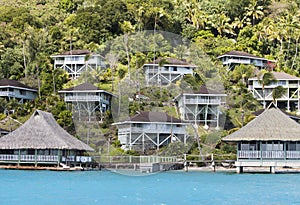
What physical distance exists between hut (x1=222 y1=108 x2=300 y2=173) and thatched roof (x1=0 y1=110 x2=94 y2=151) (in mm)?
10247

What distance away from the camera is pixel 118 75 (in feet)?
187

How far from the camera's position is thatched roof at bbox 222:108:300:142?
35.6 metres

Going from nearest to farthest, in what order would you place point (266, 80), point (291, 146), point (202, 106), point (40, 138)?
point (291, 146), point (40, 138), point (202, 106), point (266, 80)

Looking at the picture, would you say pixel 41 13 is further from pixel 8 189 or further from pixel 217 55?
pixel 8 189

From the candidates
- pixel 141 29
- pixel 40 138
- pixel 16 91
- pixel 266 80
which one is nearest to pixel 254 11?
pixel 141 29

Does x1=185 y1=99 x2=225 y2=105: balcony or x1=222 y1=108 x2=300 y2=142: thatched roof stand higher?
x1=185 y1=99 x2=225 y2=105: balcony

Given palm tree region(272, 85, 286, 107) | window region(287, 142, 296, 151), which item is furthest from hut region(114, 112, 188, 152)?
window region(287, 142, 296, 151)

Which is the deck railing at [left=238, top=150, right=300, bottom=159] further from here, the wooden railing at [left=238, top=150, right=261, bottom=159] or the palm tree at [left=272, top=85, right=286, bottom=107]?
the palm tree at [left=272, top=85, right=286, bottom=107]

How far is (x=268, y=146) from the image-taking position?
36.5m

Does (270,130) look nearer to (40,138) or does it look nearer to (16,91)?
(40,138)

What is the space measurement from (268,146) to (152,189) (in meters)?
10.9

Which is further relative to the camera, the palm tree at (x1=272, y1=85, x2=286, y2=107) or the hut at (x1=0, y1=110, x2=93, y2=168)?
the palm tree at (x1=272, y1=85, x2=286, y2=107)

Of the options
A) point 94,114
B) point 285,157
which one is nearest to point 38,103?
point 94,114

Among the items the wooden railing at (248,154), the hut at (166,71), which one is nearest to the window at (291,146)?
the wooden railing at (248,154)
